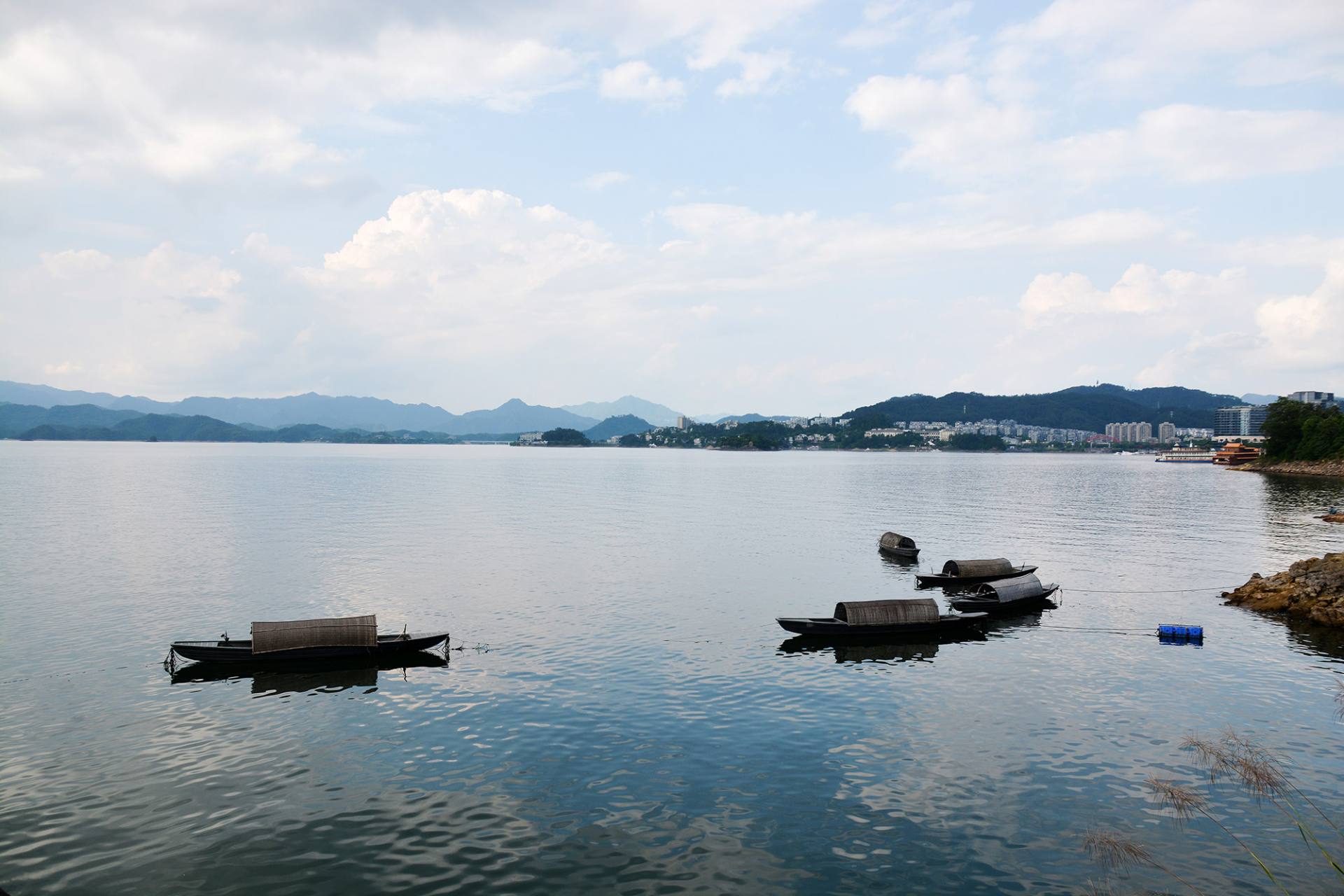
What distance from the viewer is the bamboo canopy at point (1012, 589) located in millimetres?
62719

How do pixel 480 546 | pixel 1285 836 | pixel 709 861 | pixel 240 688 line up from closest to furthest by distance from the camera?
1. pixel 709 861
2. pixel 1285 836
3. pixel 240 688
4. pixel 480 546

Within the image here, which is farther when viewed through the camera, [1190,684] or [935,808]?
[1190,684]

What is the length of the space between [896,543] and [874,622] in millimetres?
37791

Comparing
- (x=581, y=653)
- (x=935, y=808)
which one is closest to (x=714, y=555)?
(x=581, y=653)

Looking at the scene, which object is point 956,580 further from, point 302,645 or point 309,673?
point 302,645

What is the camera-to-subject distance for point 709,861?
24188mm

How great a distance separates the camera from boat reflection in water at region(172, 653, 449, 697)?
42125 mm

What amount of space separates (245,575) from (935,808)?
6822 centimetres

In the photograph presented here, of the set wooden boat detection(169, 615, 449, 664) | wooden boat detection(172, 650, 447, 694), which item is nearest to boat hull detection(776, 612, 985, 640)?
wooden boat detection(172, 650, 447, 694)

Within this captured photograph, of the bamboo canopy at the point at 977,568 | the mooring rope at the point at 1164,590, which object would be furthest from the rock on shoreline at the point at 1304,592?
the bamboo canopy at the point at 977,568

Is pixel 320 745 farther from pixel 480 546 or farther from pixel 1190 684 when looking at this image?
pixel 480 546

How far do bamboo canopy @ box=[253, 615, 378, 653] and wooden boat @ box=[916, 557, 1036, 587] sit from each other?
49343 millimetres

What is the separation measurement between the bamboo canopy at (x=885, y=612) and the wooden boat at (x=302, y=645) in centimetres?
2862

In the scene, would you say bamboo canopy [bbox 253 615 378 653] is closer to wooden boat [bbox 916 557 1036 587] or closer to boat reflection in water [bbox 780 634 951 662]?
boat reflection in water [bbox 780 634 951 662]
